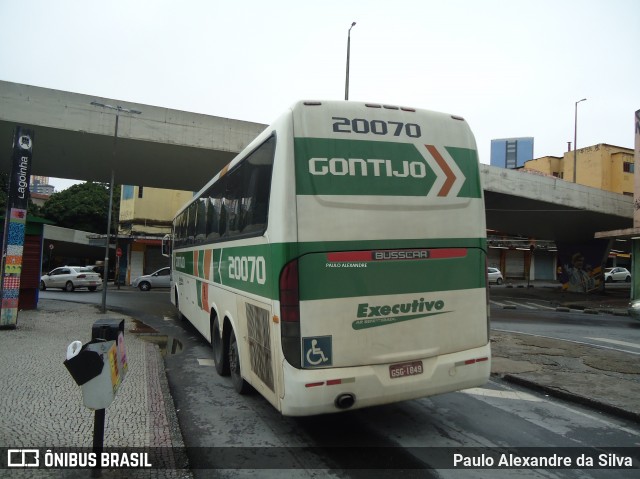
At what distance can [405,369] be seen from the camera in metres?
4.61

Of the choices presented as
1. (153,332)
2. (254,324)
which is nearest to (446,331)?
(254,324)

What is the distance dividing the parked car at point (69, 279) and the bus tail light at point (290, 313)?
Result: 27493 millimetres

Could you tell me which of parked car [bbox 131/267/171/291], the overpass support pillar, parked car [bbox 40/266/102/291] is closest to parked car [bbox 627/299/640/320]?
the overpass support pillar

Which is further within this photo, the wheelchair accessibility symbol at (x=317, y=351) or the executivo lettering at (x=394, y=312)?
the executivo lettering at (x=394, y=312)

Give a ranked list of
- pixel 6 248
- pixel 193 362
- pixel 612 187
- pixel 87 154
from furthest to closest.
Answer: pixel 612 187, pixel 87 154, pixel 6 248, pixel 193 362

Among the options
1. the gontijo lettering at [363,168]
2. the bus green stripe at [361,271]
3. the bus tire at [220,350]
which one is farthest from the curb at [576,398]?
the bus tire at [220,350]

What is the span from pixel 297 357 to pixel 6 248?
10361 mm

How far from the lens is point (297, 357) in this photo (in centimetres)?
427

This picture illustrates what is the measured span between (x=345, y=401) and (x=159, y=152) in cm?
1647

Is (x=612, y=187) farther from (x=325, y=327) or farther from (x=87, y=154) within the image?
(x=325, y=327)

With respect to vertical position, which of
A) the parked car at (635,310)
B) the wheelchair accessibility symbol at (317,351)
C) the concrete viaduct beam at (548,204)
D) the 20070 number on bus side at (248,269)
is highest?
the concrete viaduct beam at (548,204)

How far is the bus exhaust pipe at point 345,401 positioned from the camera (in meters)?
4.29

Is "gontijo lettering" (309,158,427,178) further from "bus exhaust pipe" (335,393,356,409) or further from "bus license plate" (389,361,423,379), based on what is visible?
"bus exhaust pipe" (335,393,356,409)

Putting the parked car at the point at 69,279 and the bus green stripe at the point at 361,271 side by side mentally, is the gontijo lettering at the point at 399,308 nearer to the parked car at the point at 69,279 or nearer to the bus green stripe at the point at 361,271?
the bus green stripe at the point at 361,271
